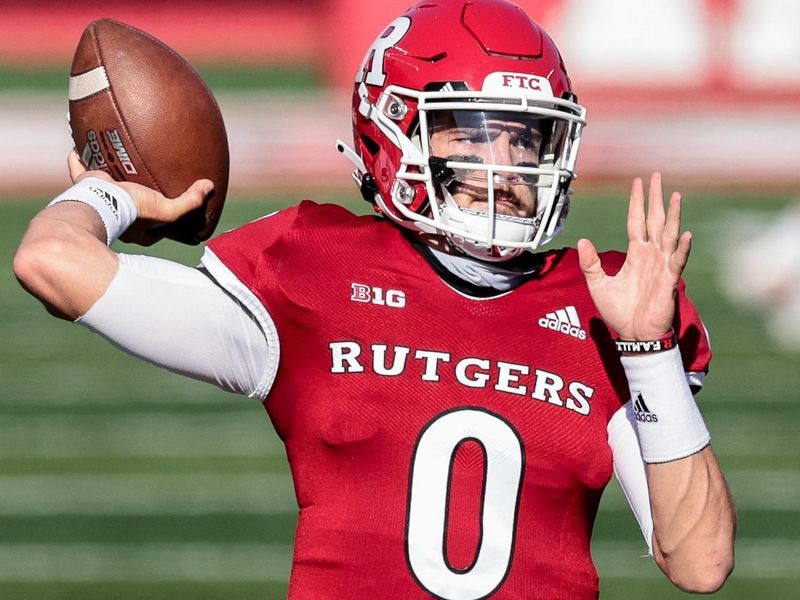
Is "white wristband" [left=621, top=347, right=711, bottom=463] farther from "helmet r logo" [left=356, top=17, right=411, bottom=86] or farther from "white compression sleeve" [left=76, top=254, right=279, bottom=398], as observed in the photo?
"helmet r logo" [left=356, top=17, right=411, bottom=86]

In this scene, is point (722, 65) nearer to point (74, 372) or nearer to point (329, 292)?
point (74, 372)

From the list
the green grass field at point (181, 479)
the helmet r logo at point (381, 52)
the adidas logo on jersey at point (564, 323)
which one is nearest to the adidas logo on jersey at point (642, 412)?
the adidas logo on jersey at point (564, 323)

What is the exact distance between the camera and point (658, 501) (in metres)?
2.08

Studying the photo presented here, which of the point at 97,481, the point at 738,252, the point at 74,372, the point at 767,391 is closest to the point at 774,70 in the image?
the point at 738,252

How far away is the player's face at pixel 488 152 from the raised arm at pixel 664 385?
0.55 ft

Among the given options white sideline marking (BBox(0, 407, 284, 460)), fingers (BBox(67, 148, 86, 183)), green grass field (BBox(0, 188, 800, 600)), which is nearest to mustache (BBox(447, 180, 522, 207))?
fingers (BBox(67, 148, 86, 183))

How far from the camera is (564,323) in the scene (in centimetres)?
218

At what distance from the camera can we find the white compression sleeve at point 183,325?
2.00 meters

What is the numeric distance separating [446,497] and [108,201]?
65 centimetres

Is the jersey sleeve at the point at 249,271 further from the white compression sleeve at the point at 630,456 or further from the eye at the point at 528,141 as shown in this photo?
the white compression sleeve at the point at 630,456

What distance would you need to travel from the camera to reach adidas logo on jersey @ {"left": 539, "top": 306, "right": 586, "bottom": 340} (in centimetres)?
217

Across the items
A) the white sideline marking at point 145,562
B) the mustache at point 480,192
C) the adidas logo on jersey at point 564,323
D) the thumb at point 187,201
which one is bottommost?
the white sideline marking at point 145,562

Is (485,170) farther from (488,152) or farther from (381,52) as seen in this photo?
(381,52)

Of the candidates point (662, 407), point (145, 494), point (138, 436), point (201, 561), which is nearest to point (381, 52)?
point (662, 407)
